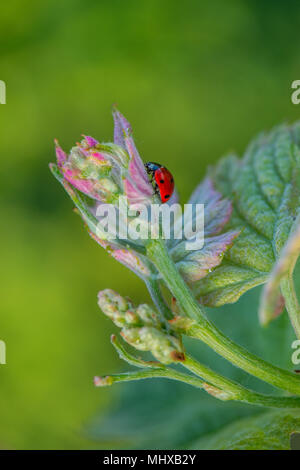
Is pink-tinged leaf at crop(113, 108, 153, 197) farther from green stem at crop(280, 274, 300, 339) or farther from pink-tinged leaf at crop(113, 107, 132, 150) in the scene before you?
green stem at crop(280, 274, 300, 339)

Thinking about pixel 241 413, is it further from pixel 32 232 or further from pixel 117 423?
pixel 32 232

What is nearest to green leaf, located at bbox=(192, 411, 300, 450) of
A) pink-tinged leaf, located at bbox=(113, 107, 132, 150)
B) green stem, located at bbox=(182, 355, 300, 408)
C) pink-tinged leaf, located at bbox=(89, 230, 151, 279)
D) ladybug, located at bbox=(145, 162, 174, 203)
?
green stem, located at bbox=(182, 355, 300, 408)

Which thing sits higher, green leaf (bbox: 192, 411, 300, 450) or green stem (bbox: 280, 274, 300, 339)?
green stem (bbox: 280, 274, 300, 339)

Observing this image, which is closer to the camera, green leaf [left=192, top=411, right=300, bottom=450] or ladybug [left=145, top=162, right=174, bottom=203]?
green leaf [left=192, top=411, right=300, bottom=450]

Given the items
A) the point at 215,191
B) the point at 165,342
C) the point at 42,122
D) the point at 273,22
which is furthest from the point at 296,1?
the point at 165,342

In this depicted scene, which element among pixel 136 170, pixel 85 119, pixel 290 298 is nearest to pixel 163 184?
pixel 136 170

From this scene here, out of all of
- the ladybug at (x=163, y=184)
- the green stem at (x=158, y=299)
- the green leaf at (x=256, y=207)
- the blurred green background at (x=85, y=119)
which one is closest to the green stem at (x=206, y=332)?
the green stem at (x=158, y=299)
